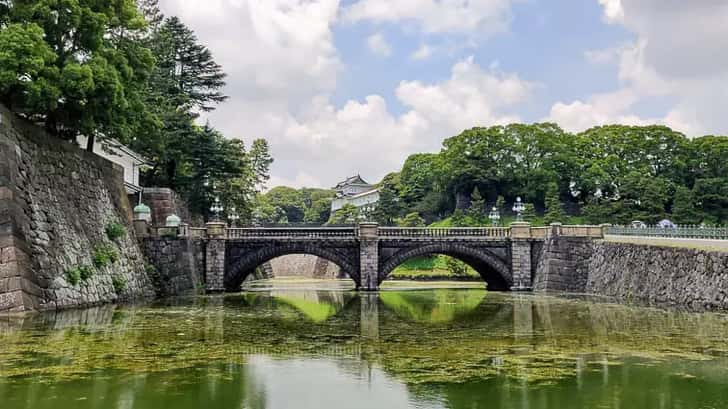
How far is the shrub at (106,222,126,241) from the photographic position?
31344 millimetres

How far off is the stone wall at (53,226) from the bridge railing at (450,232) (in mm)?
14989

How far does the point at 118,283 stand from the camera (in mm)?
29750

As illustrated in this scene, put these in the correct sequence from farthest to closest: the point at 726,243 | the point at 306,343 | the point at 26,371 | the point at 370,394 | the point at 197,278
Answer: the point at 197,278 → the point at 726,243 → the point at 306,343 → the point at 26,371 → the point at 370,394

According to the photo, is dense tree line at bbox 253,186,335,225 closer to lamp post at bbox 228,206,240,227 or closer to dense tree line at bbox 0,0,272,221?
lamp post at bbox 228,206,240,227

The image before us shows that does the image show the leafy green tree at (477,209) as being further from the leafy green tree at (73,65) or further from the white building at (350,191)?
the leafy green tree at (73,65)

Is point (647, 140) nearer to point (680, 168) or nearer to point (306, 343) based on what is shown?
point (680, 168)

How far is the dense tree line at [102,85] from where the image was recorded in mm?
24922

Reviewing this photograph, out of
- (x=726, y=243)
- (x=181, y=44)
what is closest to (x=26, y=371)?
(x=726, y=243)

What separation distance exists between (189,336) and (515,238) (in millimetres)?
26023

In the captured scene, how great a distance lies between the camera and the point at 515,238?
133 ft

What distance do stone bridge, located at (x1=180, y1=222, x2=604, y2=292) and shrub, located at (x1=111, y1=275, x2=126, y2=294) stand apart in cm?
999

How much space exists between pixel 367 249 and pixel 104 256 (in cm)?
1632

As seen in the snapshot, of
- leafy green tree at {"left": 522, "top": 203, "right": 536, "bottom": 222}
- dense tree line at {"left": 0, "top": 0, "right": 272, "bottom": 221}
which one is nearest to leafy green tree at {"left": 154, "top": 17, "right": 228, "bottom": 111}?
dense tree line at {"left": 0, "top": 0, "right": 272, "bottom": 221}

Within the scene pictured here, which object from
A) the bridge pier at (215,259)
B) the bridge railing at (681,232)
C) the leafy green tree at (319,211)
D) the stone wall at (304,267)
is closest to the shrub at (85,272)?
the bridge pier at (215,259)
